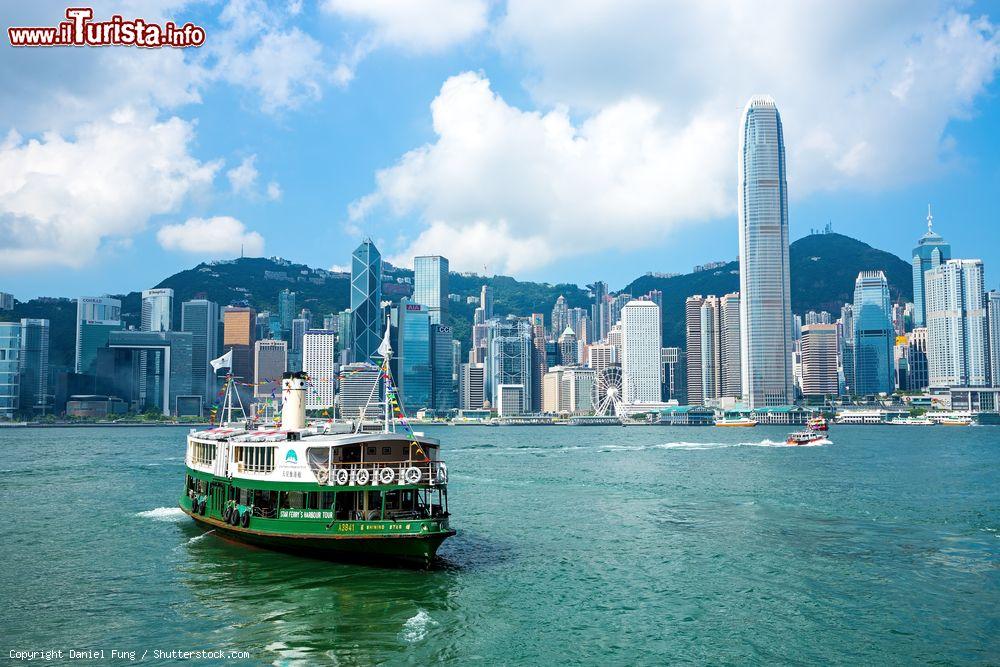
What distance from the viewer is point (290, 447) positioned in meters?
31.2

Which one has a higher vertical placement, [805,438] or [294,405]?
[294,405]

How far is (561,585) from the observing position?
28750mm

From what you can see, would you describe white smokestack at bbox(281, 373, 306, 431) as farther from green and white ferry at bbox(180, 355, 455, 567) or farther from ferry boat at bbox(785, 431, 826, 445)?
ferry boat at bbox(785, 431, 826, 445)

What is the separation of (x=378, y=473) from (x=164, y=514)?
21.5 metres

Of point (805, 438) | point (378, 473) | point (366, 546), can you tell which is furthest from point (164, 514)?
point (805, 438)

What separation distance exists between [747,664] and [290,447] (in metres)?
18.4

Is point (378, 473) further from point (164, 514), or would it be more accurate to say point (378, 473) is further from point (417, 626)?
point (164, 514)

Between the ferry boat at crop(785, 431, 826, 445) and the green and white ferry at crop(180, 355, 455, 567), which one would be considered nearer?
the green and white ferry at crop(180, 355, 455, 567)

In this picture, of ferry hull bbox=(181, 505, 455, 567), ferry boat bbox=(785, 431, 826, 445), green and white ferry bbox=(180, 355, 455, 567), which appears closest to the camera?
ferry hull bbox=(181, 505, 455, 567)

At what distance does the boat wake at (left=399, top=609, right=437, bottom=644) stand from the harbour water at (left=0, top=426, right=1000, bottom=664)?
73 millimetres

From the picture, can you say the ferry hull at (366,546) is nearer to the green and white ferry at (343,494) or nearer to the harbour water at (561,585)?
the green and white ferry at (343,494)

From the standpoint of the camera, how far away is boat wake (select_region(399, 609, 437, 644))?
75.0 feet

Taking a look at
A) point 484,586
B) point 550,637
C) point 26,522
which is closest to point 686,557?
point 484,586

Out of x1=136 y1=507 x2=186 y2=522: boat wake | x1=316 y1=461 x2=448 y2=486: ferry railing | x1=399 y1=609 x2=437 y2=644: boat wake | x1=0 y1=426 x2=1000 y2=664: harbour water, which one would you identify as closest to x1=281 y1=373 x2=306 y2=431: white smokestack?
x1=316 y1=461 x2=448 y2=486: ferry railing
